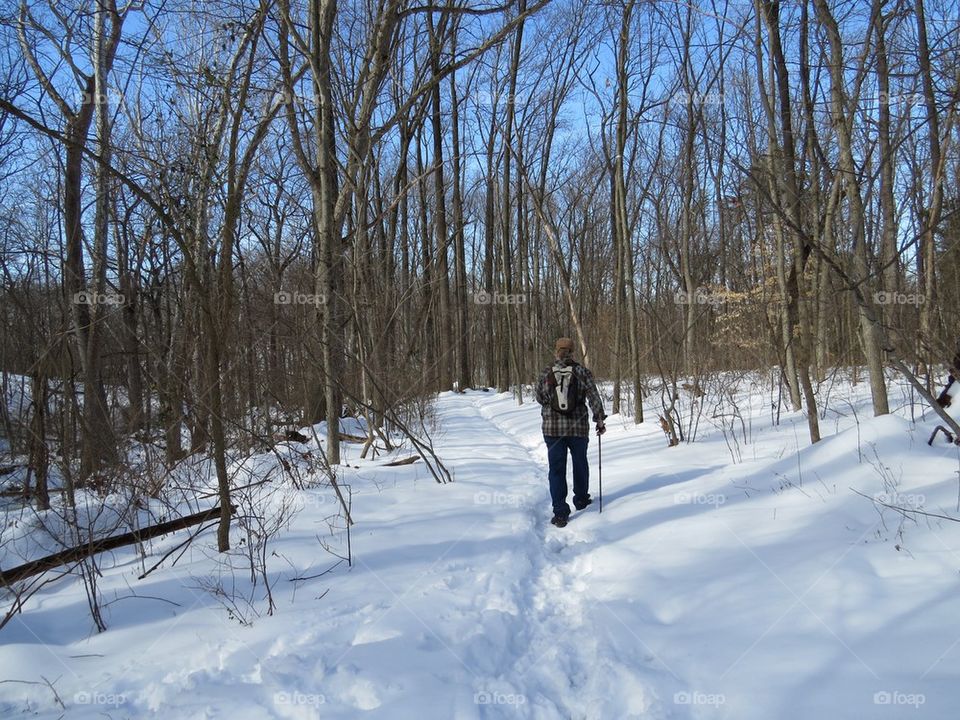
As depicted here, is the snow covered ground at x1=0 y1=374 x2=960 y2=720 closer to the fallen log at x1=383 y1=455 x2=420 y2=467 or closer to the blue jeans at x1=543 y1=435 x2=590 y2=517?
the blue jeans at x1=543 y1=435 x2=590 y2=517

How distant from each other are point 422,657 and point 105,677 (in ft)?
5.08

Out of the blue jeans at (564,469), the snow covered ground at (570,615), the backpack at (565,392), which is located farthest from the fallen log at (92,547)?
the backpack at (565,392)

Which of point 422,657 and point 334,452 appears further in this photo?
point 334,452

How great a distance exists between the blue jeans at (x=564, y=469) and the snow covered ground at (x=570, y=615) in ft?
0.67

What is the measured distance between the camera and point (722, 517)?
4.63 metres

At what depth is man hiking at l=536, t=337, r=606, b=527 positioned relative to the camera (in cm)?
553

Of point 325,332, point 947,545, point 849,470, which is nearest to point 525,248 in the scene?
point 325,332

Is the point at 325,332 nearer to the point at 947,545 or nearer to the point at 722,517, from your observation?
the point at 722,517

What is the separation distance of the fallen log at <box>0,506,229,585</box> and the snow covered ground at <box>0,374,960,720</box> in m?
0.16

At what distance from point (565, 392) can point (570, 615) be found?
8.17 feet

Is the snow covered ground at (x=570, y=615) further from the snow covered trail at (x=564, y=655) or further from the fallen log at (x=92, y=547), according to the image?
the fallen log at (x=92, y=547)

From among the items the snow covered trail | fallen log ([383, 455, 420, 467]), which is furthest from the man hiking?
fallen log ([383, 455, 420, 467])

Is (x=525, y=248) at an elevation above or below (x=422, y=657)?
above

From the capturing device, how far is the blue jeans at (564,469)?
213 inches
